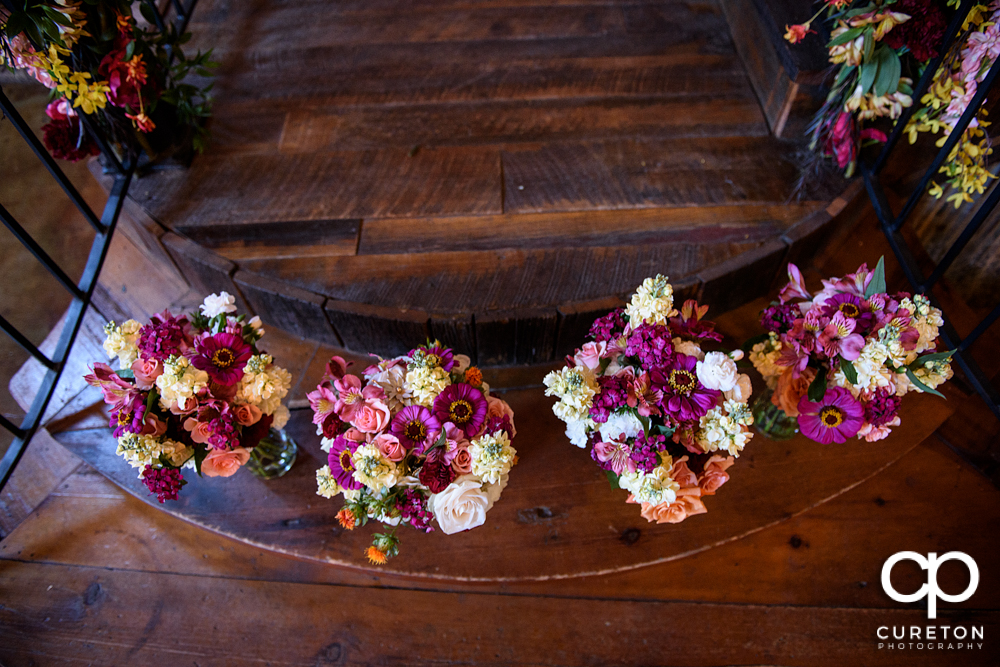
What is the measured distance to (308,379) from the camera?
1456 mm

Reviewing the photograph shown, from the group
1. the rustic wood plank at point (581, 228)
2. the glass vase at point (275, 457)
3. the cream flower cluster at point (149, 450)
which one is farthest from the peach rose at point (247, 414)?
the rustic wood plank at point (581, 228)

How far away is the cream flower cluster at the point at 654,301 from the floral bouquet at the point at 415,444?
0.98ft

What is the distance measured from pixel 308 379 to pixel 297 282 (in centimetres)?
24

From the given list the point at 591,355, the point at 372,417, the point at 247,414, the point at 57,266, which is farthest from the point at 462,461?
the point at 57,266

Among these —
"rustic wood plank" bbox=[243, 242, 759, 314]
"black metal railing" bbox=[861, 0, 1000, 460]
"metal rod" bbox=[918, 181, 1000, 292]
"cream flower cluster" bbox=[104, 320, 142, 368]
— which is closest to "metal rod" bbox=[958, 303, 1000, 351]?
"black metal railing" bbox=[861, 0, 1000, 460]

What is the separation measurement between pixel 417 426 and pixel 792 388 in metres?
0.67

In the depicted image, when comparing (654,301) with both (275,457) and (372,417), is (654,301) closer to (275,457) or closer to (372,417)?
(372,417)

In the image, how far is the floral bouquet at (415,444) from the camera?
3.19ft

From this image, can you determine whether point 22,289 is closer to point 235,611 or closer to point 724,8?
point 235,611

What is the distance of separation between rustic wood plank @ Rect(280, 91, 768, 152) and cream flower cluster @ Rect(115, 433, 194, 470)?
2.98 ft

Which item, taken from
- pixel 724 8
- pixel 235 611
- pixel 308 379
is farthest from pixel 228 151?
pixel 724 8

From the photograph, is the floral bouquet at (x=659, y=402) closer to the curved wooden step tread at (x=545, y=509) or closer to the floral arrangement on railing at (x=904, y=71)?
the curved wooden step tread at (x=545, y=509)

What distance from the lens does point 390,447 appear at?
3.13 feet

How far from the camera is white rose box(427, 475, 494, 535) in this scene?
3.27 ft
